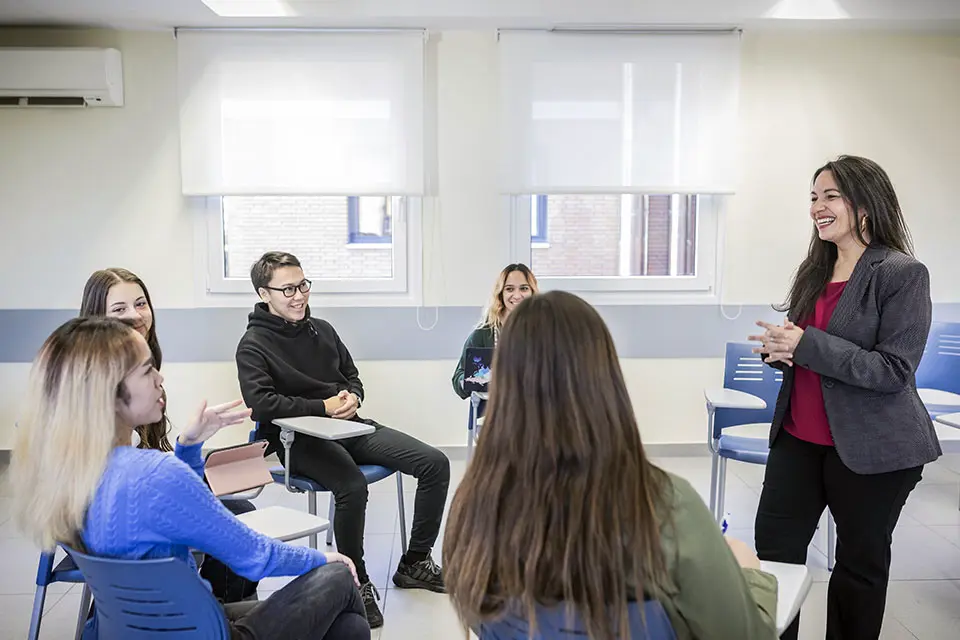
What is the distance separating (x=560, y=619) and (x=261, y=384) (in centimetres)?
205

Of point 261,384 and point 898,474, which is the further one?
point 261,384

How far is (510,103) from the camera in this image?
4.25m

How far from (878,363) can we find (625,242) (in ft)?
8.58

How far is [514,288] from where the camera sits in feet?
11.9

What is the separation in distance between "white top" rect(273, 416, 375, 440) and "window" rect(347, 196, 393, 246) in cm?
180

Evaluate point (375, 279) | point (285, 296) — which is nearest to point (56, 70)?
point (375, 279)

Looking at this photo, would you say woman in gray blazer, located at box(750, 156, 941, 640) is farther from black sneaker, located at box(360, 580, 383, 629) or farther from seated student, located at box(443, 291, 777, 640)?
black sneaker, located at box(360, 580, 383, 629)

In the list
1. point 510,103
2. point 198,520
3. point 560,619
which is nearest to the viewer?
point 560,619

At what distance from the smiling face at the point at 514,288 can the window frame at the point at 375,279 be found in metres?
0.92

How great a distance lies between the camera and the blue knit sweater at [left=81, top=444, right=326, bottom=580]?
5.01ft

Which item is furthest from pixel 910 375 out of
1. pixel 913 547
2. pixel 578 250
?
pixel 578 250

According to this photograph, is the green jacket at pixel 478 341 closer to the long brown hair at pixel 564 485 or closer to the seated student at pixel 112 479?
the seated student at pixel 112 479

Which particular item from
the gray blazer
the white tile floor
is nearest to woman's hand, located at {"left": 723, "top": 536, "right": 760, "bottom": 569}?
the gray blazer

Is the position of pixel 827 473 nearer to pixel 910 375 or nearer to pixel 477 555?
pixel 910 375
